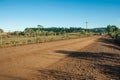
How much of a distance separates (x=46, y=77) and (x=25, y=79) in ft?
3.23

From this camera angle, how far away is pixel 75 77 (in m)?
8.84

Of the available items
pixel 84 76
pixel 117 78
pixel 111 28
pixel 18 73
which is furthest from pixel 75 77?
pixel 111 28

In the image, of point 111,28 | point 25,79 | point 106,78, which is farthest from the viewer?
point 111,28

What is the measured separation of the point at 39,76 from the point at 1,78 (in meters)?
1.70

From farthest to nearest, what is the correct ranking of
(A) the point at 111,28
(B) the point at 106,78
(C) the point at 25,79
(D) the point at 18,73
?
(A) the point at 111,28 → (D) the point at 18,73 → (B) the point at 106,78 → (C) the point at 25,79

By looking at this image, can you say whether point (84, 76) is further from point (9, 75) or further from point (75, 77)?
point (9, 75)

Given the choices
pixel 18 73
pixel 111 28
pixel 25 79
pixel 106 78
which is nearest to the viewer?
pixel 25 79

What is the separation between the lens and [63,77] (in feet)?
28.9

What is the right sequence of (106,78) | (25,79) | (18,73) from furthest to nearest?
(18,73) → (106,78) → (25,79)

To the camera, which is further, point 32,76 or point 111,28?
point 111,28

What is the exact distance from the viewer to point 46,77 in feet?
28.8

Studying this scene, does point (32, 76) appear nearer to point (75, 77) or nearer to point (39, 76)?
point (39, 76)

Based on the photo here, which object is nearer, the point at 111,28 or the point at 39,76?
the point at 39,76

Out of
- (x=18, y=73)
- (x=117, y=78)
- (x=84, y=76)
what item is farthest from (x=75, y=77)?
(x=18, y=73)
